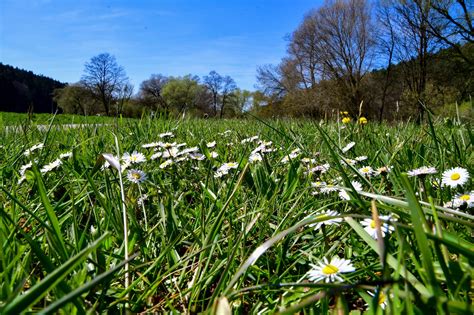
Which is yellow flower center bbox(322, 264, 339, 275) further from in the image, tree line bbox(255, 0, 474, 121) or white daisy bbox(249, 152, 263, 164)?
tree line bbox(255, 0, 474, 121)

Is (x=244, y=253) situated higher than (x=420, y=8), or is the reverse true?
(x=420, y=8)

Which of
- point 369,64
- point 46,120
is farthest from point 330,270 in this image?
point 369,64

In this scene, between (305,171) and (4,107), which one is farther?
(4,107)

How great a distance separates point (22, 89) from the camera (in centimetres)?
5516

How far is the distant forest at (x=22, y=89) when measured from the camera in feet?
167

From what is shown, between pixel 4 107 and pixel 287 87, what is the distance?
40.1 metres

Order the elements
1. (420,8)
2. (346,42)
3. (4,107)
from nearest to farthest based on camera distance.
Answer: (420,8) < (346,42) < (4,107)

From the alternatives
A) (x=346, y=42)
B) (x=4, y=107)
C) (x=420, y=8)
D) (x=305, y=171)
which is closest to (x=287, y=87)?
(x=346, y=42)

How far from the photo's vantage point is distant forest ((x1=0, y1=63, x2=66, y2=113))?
5091 cm

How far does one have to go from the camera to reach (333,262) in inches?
21.7

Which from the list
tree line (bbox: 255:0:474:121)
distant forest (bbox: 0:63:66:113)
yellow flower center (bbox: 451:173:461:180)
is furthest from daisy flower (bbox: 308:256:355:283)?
distant forest (bbox: 0:63:66:113)

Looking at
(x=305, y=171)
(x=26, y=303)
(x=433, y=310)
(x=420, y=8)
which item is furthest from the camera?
(x=420, y=8)

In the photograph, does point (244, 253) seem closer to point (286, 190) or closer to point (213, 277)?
point (213, 277)

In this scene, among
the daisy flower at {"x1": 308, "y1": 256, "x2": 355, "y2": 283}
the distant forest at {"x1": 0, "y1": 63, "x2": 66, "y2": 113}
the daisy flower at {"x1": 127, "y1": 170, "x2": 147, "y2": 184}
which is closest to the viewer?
the daisy flower at {"x1": 308, "y1": 256, "x2": 355, "y2": 283}
